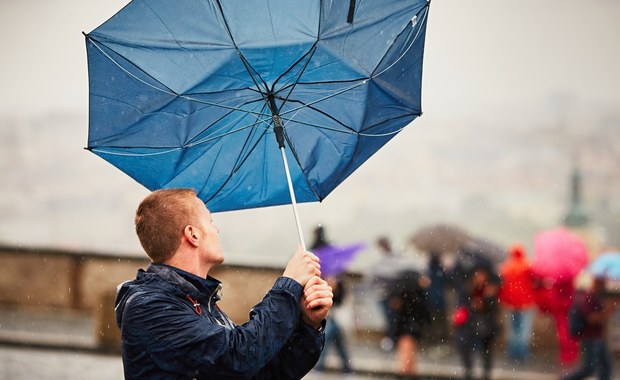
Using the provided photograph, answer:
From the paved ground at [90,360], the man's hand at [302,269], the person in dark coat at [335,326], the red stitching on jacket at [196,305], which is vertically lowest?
the paved ground at [90,360]

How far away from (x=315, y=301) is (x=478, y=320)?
5.43 meters

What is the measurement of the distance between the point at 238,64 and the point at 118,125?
1.33 feet

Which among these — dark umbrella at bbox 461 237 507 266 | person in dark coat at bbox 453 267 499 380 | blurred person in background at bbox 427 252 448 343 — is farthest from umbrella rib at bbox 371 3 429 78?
dark umbrella at bbox 461 237 507 266

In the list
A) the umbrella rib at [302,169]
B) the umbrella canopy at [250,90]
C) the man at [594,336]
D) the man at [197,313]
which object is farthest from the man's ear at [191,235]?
the man at [594,336]

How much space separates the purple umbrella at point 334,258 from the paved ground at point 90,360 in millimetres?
939

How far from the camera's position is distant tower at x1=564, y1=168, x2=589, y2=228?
13180 millimetres

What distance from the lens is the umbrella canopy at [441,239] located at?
917 cm

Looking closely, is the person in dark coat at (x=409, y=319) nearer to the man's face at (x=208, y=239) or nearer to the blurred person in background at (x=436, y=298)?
the blurred person in background at (x=436, y=298)

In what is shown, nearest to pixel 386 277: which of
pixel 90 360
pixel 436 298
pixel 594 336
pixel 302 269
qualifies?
pixel 436 298

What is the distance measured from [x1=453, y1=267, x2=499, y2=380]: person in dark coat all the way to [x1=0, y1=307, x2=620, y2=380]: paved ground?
0.89 meters

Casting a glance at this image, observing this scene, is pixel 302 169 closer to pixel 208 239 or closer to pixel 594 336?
pixel 208 239

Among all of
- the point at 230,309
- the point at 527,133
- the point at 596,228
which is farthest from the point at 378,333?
the point at 527,133

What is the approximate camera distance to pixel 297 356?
2463 millimetres

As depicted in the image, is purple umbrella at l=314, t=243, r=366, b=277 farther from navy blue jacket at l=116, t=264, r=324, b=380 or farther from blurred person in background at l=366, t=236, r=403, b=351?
navy blue jacket at l=116, t=264, r=324, b=380
